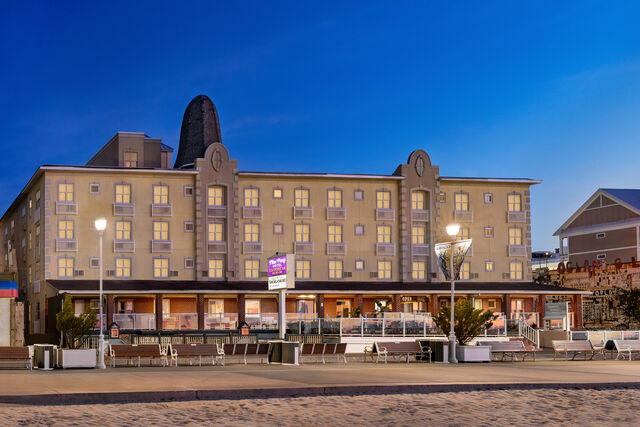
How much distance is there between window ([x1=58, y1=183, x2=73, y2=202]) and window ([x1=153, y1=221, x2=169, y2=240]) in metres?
5.77

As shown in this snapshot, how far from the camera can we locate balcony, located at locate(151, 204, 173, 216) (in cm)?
6041

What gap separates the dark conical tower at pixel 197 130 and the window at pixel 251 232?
960 centimetres

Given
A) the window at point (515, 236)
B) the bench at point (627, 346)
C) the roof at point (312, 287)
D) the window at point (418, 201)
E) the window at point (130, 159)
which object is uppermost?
the window at point (130, 159)

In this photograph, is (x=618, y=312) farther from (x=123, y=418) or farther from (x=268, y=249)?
(x=123, y=418)

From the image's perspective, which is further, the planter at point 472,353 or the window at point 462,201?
the window at point 462,201

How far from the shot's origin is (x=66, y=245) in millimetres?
58500

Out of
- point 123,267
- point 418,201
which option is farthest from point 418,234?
point 123,267

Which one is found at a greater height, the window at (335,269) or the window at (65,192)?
the window at (65,192)

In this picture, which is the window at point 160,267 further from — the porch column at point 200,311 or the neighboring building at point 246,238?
the porch column at point 200,311

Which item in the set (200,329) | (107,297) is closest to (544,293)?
(200,329)

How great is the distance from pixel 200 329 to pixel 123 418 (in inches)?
1577

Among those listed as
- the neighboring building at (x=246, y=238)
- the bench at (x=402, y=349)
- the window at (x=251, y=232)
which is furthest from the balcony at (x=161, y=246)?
the bench at (x=402, y=349)

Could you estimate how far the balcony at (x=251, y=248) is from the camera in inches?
2441

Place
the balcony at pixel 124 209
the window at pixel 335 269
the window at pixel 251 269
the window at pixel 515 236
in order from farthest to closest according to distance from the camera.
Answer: the window at pixel 515 236 < the window at pixel 335 269 < the window at pixel 251 269 < the balcony at pixel 124 209
